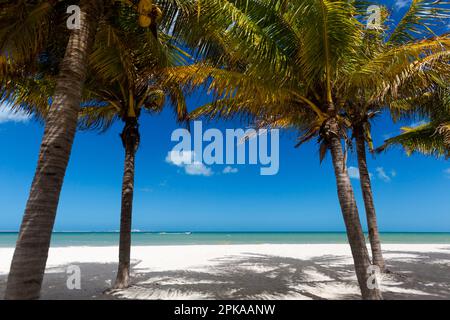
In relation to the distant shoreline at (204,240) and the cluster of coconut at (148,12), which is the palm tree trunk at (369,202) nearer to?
the cluster of coconut at (148,12)

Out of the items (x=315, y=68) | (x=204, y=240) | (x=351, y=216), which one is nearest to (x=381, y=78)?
(x=315, y=68)

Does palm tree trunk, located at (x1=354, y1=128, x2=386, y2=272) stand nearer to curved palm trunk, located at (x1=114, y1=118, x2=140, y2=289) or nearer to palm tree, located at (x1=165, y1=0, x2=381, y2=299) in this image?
palm tree, located at (x1=165, y1=0, x2=381, y2=299)

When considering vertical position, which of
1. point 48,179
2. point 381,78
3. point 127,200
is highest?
point 381,78

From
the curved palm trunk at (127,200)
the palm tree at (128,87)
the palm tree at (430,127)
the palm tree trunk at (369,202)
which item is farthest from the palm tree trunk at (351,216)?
the curved palm trunk at (127,200)

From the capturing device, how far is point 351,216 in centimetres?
552

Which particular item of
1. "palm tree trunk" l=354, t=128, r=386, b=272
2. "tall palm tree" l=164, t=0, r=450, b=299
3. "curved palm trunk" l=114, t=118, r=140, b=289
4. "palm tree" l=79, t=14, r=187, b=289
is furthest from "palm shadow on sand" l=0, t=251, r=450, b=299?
"tall palm tree" l=164, t=0, r=450, b=299

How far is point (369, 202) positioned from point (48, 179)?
900 centimetres

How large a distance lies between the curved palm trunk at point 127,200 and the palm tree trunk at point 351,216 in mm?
4970

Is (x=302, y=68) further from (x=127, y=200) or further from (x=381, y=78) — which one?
(x=127, y=200)

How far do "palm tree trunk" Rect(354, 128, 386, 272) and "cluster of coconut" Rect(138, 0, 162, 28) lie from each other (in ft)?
23.6

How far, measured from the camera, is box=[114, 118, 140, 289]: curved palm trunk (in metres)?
7.58

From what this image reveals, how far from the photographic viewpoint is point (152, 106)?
28.3ft

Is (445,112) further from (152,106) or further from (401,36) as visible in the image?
(152,106)
